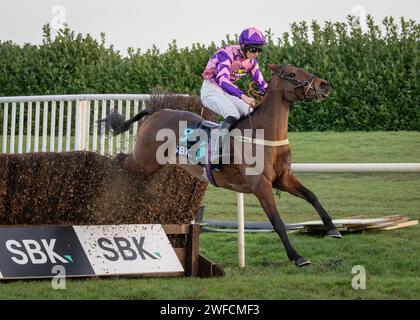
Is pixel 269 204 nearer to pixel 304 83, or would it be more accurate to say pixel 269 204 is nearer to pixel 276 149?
pixel 276 149

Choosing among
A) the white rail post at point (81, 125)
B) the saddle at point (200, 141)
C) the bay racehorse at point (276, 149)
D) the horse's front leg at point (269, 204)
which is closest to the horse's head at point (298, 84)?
the bay racehorse at point (276, 149)

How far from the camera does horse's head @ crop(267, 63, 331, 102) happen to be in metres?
7.23

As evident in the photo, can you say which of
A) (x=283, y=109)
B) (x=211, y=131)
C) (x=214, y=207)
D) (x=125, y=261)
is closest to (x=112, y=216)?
(x=125, y=261)

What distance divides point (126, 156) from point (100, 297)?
7.26 feet

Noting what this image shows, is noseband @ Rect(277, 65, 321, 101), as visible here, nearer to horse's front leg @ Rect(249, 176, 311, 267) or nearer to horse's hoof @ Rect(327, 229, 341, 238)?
horse's front leg @ Rect(249, 176, 311, 267)

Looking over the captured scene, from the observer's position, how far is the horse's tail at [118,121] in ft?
28.4

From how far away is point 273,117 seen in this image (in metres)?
7.50

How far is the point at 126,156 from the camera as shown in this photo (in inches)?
332

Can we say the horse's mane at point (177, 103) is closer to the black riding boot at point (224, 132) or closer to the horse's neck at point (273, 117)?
the black riding boot at point (224, 132)

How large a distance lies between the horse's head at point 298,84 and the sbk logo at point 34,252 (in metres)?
2.35

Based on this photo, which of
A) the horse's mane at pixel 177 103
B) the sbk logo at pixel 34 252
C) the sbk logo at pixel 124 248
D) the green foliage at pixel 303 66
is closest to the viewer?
the sbk logo at pixel 34 252

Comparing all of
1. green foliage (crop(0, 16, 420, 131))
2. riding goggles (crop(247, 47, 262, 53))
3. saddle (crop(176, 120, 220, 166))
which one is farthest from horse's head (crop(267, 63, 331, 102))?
green foliage (crop(0, 16, 420, 131))

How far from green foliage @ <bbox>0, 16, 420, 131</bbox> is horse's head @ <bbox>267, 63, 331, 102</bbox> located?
405 inches

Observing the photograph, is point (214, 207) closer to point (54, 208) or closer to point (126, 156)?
point (126, 156)
